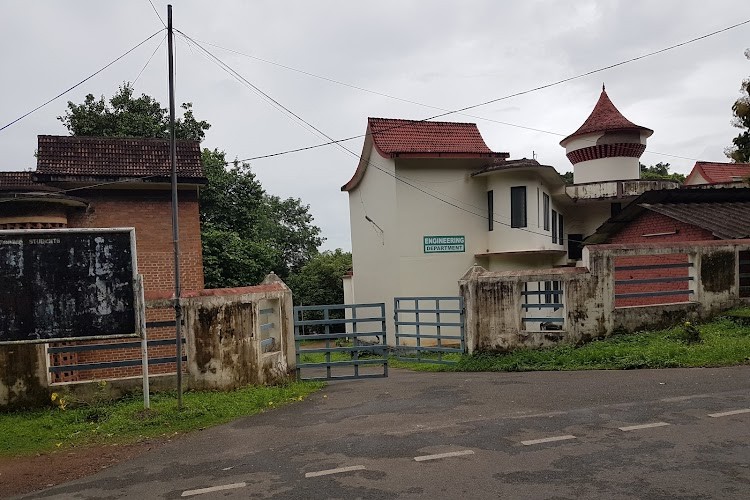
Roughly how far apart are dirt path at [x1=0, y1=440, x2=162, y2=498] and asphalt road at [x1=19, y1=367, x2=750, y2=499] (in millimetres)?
241

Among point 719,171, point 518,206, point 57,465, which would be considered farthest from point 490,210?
point 719,171

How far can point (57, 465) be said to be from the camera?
5863mm

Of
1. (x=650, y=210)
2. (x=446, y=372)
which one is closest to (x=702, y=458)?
(x=446, y=372)

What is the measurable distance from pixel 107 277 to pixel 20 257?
110 cm

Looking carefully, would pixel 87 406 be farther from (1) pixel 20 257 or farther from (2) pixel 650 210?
(2) pixel 650 210

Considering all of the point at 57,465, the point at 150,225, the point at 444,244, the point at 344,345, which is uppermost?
the point at 150,225

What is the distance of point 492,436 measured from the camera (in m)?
5.90

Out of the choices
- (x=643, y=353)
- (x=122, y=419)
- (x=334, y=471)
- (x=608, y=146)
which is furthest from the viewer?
(x=608, y=146)

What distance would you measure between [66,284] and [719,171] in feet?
109

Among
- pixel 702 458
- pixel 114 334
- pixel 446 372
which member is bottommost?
pixel 446 372

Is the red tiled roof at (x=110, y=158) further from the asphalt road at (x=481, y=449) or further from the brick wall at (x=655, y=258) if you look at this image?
the brick wall at (x=655, y=258)

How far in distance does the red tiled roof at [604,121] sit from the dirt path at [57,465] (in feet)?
70.2

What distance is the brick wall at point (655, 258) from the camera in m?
13.2

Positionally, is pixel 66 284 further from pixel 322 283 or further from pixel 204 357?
pixel 322 283
